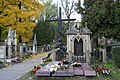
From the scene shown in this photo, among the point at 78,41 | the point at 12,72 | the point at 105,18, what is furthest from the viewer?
the point at 105,18

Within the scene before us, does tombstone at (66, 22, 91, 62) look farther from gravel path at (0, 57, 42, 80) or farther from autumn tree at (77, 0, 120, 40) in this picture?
gravel path at (0, 57, 42, 80)

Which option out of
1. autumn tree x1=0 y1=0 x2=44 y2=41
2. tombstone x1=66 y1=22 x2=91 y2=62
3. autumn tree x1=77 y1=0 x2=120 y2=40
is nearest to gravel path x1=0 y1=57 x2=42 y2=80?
tombstone x1=66 y1=22 x2=91 y2=62

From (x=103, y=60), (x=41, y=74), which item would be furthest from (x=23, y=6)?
(x=41, y=74)

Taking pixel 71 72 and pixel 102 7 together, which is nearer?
pixel 71 72

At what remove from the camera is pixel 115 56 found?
1730cm

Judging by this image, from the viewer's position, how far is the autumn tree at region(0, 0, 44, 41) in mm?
25828

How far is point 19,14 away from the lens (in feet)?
85.1

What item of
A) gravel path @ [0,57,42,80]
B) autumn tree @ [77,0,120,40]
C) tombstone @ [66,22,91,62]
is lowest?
gravel path @ [0,57,42,80]

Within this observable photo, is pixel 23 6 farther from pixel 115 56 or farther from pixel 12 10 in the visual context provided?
pixel 115 56

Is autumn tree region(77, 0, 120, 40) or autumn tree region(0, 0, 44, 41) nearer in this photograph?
autumn tree region(0, 0, 44, 41)

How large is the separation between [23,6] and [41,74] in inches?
763

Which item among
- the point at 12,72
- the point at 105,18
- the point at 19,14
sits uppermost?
the point at 19,14

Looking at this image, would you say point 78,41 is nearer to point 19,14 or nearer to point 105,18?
point 105,18

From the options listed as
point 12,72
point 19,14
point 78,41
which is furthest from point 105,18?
point 12,72
